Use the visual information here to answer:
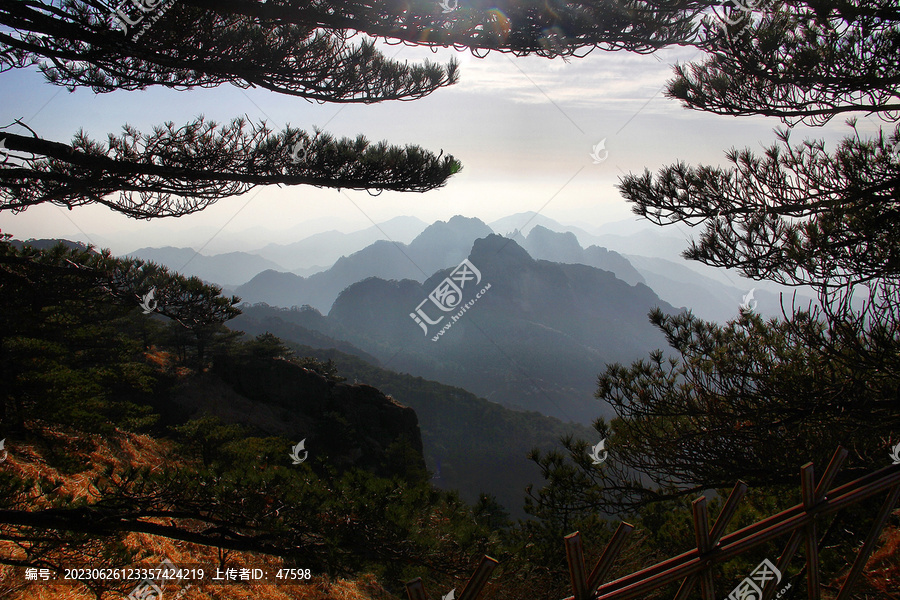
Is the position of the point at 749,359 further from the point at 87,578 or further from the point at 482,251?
the point at 482,251

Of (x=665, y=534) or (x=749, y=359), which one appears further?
(x=665, y=534)

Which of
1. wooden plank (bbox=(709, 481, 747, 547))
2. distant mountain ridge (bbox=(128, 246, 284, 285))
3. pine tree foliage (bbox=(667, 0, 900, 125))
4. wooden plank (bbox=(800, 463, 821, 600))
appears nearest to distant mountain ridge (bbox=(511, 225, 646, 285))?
distant mountain ridge (bbox=(128, 246, 284, 285))

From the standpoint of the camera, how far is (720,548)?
1.51 meters

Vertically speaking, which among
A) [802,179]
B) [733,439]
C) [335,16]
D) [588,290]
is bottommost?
[588,290]

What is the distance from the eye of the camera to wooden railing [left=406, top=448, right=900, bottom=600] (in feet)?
4.16

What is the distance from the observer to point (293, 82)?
376 centimetres

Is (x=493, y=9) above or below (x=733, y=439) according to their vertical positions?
above

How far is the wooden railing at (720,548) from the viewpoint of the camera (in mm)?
1268

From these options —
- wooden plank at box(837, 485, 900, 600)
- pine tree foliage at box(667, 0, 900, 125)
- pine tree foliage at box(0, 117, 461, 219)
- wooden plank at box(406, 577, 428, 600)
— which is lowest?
wooden plank at box(837, 485, 900, 600)

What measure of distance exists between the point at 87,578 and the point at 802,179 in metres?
6.66

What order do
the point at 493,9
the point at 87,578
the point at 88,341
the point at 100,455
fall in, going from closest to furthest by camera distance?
the point at 87,578, the point at 493,9, the point at 100,455, the point at 88,341

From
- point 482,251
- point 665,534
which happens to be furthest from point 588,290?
point 665,534

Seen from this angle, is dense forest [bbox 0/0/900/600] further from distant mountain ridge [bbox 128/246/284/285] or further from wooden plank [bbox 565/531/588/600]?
distant mountain ridge [bbox 128/246/284/285]

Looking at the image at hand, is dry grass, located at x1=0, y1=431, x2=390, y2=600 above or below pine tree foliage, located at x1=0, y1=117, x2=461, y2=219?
below
